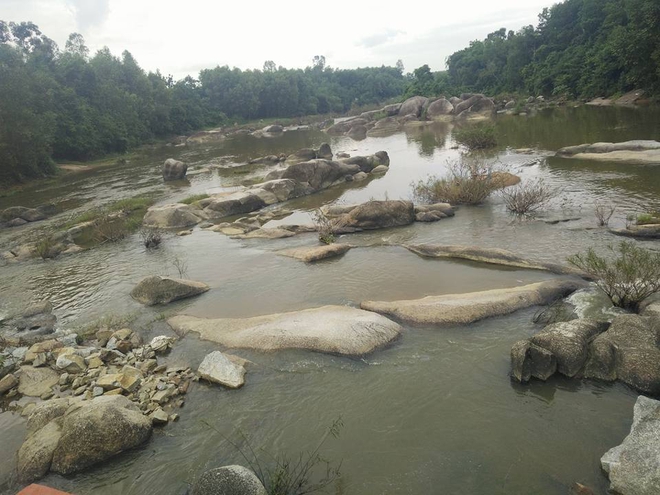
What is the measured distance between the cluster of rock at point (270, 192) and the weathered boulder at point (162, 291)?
9.49 meters

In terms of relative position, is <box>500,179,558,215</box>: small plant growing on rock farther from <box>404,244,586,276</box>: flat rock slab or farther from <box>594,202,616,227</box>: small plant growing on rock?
<box>404,244,586,276</box>: flat rock slab

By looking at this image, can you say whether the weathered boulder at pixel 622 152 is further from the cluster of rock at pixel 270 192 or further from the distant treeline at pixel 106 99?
the distant treeline at pixel 106 99

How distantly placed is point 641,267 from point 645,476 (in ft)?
16.8

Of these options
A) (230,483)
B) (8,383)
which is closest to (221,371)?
(230,483)

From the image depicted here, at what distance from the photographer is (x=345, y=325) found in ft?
29.6

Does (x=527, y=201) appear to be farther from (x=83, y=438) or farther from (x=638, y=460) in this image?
(x=83, y=438)

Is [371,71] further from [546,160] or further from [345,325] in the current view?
[345,325]

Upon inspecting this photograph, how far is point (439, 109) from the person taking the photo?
68.9 m

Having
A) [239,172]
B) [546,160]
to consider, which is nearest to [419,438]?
[546,160]

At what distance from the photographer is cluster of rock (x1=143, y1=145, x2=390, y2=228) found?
2208 cm

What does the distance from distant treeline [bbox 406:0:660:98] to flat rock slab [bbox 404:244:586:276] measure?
38408 mm

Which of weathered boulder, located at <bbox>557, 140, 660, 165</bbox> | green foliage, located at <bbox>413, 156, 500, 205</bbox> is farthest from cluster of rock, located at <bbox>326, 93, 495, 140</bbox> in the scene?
green foliage, located at <bbox>413, 156, 500, 205</bbox>

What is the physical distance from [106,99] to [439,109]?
55137 millimetres

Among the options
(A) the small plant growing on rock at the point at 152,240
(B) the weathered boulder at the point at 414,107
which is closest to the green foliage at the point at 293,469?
(A) the small plant growing on rock at the point at 152,240
